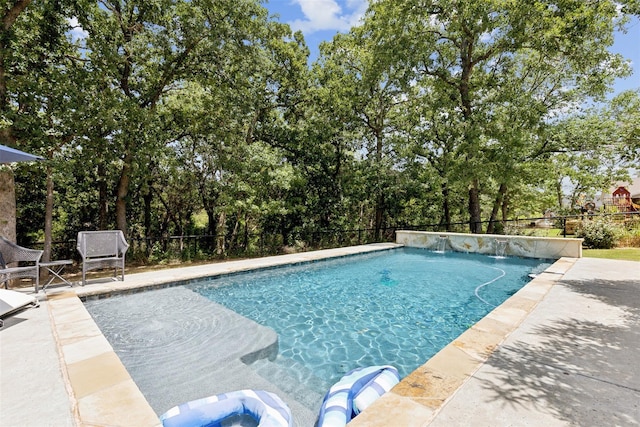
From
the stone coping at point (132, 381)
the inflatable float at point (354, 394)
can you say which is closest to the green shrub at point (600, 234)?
the stone coping at point (132, 381)

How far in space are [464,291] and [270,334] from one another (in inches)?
166

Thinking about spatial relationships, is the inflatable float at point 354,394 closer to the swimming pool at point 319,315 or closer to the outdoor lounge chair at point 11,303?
the swimming pool at point 319,315

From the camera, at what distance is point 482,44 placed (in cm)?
1250

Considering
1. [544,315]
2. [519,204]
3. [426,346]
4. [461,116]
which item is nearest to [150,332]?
[426,346]

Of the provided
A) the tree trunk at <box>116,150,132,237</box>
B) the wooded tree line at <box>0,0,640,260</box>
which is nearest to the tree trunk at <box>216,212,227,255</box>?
the wooded tree line at <box>0,0,640,260</box>

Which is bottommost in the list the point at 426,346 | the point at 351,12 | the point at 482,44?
the point at 426,346

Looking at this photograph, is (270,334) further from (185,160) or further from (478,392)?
(185,160)

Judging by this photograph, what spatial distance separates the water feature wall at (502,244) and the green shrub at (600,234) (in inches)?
74.5

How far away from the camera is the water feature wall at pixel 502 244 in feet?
27.5

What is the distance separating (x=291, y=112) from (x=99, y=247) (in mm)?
9732

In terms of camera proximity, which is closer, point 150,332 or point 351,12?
point 150,332

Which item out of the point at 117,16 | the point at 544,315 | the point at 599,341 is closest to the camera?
the point at 599,341

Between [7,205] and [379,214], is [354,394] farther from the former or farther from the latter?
[379,214]

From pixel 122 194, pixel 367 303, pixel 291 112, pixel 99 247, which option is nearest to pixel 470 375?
pixel 367 303
